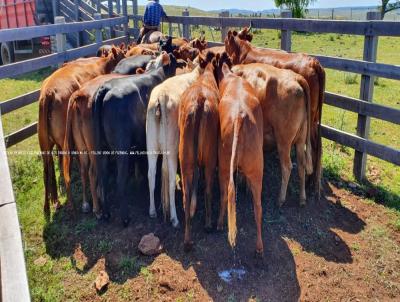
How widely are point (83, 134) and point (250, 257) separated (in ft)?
7.42

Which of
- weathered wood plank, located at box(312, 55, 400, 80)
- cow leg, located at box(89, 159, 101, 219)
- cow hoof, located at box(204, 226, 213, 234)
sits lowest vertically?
cow hoof, located at box(204, 226, 213, 234)

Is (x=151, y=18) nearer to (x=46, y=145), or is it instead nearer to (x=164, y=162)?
(x=46, y=145)

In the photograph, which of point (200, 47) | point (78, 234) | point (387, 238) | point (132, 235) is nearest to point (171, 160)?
point (132, 235)

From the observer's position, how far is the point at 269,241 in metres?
4.39

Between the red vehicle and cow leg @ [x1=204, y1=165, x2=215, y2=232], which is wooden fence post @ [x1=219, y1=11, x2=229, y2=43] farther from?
the red vehicle

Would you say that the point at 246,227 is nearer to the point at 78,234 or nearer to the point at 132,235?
the point at 132,235

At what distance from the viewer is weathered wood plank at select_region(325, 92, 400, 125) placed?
524 cm

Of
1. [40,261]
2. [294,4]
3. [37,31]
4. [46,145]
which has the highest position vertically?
[294,4]

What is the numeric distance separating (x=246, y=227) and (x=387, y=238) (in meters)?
1.53

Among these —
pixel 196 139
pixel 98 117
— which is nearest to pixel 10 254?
pixel 196 139

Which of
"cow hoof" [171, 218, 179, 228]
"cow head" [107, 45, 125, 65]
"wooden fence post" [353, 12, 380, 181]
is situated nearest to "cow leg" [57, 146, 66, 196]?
"cow hoof" [171, 218, 179, 228]

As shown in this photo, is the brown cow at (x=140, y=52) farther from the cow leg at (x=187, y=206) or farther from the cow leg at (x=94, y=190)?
the cow leg at (x=187, y=206)

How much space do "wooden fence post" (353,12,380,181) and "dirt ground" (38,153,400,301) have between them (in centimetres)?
82

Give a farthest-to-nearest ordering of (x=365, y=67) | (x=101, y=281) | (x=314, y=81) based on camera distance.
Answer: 1. (x=365, y=67)
2. (x=314, y=81)
3. (x=101, y=281)
